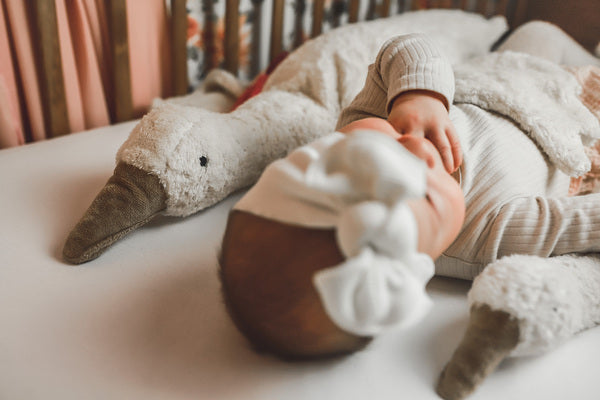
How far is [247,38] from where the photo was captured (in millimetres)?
1328

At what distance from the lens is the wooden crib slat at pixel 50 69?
0.90 meters

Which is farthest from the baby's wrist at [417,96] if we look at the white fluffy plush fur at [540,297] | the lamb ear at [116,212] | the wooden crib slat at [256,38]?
the wooden crib slat at [256,38]

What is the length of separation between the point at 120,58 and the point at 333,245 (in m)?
0.78

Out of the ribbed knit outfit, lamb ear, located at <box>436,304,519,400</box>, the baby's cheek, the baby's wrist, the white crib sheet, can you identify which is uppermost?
the baby's cheek

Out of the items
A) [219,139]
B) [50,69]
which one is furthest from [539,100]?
[50,69]

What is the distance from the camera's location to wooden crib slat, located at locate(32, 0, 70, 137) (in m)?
0.90

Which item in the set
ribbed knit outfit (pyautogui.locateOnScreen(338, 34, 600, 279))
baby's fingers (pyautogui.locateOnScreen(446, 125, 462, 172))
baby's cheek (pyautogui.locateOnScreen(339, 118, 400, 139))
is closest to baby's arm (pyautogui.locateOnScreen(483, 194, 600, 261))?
ribbed knit outfit (pyautogui.locateOnScreen(338, 34, 600, 279))

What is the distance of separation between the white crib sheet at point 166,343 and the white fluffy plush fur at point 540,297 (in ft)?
0.11

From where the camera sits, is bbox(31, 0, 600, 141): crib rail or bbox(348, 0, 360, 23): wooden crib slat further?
bbox(348, 0, 360, 23): wooden crib slat

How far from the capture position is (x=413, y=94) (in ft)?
2.40

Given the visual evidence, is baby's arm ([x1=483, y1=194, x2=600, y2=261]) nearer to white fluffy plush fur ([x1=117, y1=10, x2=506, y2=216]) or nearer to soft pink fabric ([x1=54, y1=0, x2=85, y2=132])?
white fluffy plush fur ([x1=117, y1=10, x2=506, y2=216])

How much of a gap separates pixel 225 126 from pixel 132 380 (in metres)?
0.43

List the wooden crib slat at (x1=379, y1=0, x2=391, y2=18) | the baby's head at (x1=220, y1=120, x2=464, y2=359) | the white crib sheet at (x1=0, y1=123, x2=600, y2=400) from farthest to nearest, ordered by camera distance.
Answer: the wooden crib slat at (x1=379, y1=0, x2=391, y2=18)
the white crib sheet at (x1=0, y1=123, x2=600, y2=400)
the baby's head at (x1=220, y1=120, x2=464, y2=359)

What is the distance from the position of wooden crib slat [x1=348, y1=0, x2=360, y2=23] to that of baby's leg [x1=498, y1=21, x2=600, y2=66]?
0.43m
